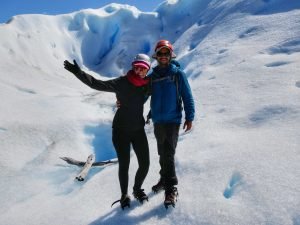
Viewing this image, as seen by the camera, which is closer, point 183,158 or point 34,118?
point 183,158

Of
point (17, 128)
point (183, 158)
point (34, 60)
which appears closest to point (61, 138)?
point (17, 128)

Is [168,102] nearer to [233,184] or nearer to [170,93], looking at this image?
[170,93]

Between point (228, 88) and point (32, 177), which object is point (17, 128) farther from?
point (228, 88)

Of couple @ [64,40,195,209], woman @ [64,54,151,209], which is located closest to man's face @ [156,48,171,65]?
couple @ [64,40,195,209]

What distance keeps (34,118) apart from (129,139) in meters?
7.32

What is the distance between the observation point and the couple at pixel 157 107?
10.4 ft

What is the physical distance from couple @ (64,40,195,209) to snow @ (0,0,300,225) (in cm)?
47

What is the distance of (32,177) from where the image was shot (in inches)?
268

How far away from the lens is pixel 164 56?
3.21 meters

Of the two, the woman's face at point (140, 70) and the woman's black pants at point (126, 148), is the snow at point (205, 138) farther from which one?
the woman's face at point (140, 70)

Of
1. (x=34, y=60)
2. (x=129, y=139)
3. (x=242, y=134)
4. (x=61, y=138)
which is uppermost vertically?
(x=129, y=139)

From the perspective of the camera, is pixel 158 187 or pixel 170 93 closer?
pixel 170 93

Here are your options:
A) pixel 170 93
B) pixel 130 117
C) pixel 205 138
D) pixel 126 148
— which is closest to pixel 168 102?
pixel 170 93

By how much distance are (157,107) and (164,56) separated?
0.50 meters
